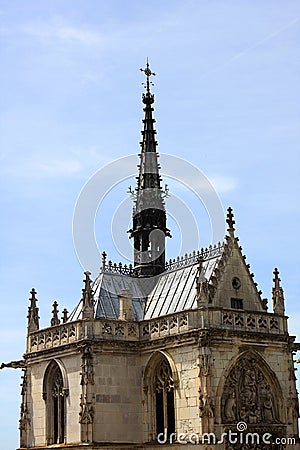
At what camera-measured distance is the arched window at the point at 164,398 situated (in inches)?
1711

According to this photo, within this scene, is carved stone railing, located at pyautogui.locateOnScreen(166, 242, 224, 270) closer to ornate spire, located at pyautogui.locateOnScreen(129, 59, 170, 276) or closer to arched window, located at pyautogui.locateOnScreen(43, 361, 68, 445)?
ornate spire, located at pyautogui.locateOnScreen(129, 59, 170, 276)

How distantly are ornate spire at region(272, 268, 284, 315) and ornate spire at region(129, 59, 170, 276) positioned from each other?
793 cm

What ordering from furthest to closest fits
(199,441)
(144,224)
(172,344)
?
(144,224) < (172,344) < (199,441)

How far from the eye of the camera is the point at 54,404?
46.9 m

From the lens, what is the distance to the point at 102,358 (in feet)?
145

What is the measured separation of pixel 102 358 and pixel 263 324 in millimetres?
7953

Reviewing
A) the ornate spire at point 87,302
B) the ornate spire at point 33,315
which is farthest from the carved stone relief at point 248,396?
the ornate spire at point 33,315

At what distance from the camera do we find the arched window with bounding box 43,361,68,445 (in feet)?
150

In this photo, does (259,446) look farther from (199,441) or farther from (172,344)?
(172,344)

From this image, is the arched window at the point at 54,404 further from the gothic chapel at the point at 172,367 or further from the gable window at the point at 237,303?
the gable window at the point at 237,303

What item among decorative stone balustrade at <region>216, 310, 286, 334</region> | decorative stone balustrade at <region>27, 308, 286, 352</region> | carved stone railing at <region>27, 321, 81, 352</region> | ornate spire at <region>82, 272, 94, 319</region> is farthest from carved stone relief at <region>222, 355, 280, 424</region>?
carved stone railing at <region>27, 321, 81, 352</region>

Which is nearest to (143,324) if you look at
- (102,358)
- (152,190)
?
(102,358)

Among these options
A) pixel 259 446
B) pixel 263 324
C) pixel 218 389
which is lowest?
pixel 259 446

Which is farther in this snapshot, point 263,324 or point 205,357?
point 263,324
